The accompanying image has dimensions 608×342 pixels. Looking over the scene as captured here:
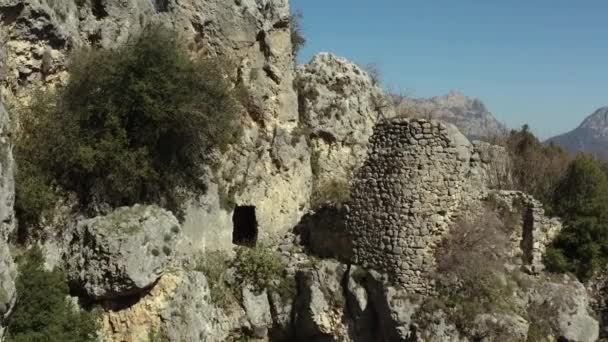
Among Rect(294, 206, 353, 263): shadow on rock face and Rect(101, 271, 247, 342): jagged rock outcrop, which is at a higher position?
Rect(294, 206, 353, 263): shadow on rock face

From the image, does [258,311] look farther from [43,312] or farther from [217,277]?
[43,312]

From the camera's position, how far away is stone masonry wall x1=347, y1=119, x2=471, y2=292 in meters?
14.5

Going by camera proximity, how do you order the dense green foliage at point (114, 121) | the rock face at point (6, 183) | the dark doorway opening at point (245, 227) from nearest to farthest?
1. the rock face at point (6, 183)
2. the dense green foliage at point (114, 121)
3. the dark doorway opening at point (245, 227)

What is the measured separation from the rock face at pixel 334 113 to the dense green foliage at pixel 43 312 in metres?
9.78

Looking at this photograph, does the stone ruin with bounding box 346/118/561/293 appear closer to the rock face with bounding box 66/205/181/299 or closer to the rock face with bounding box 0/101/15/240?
the rock face with bounding box 66/205/181/299

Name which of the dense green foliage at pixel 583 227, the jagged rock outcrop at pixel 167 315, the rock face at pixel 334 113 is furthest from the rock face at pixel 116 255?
the dense green foliage at pixel 583 227

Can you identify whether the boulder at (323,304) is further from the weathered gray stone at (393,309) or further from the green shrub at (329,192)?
the green shrub at (329,192)

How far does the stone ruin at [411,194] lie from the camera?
14.5 meters

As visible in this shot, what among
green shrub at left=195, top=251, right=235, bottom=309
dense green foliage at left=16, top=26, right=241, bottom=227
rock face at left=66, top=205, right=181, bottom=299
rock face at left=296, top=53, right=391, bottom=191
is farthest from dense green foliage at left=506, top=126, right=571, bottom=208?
rock face at left=66, top=205, right=181, bottom=299

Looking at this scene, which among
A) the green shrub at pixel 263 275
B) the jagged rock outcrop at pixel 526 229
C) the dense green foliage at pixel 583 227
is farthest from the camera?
the dense green foliage at pixel 583 227

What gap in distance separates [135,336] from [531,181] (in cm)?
1829

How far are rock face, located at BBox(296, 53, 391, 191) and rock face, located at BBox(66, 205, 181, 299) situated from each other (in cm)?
805

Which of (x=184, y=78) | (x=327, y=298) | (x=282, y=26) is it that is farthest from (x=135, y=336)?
(x=282, y=26)

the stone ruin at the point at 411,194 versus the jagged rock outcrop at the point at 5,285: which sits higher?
the stone ruin at the point at 411,194
